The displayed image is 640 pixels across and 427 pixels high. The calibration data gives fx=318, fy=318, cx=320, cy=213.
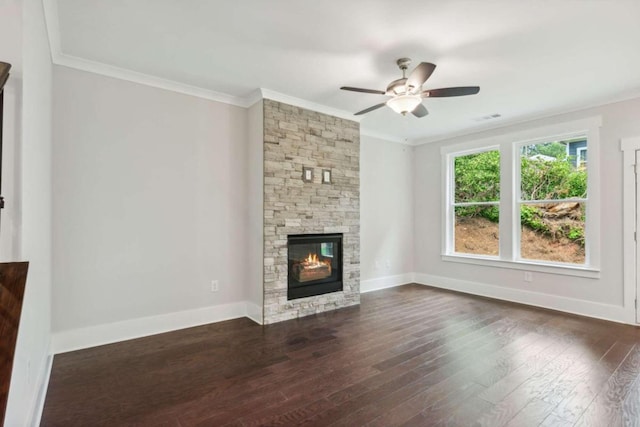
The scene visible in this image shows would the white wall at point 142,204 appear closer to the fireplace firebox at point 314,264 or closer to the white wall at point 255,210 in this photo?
the white wall at point 255,210

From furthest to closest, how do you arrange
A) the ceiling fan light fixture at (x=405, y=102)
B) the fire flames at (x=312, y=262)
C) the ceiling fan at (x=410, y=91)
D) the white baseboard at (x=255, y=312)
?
1. the fire flames at (x=312, y=262)
2. the white baseboard at (x=255, y=312)
3. the ceiling fan light fixture at (x=405, y=102)
4. the ceiling fan at (x=410, y=91)

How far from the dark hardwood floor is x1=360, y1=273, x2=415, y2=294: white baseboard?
59.5 inches

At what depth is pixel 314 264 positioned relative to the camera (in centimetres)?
437

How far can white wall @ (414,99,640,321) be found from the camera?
3.93m

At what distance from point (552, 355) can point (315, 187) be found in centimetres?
309

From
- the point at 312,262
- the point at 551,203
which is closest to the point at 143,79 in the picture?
the point at 312,262

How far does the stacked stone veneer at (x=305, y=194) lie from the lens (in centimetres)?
388

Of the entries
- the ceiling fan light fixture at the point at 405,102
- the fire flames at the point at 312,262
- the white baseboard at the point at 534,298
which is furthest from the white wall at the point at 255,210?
the white baseboard at the point at 534,298

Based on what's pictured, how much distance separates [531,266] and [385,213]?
234 centimetres

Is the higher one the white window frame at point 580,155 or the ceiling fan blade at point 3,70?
the white window frame at point 580,155

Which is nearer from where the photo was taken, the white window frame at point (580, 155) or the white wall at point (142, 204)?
the white wall at point (142, 204)

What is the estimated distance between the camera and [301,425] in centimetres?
197

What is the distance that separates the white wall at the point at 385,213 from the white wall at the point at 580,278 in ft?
1.64

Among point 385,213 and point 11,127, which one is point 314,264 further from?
point 11,127
